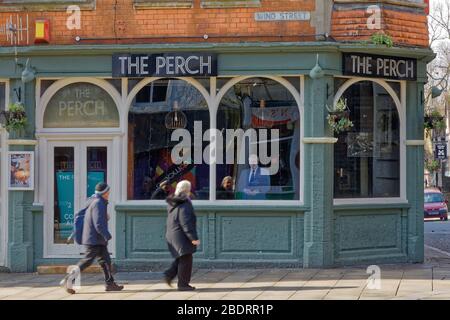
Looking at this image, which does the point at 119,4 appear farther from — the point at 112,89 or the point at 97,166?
the point at 97,166

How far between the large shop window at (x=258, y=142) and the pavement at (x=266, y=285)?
4.92 ft

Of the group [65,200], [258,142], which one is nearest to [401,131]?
[258,142]

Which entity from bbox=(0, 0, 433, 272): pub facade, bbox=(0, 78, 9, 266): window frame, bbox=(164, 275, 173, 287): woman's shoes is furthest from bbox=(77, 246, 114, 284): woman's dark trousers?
bbox=(0, 78, 9, 266): window frame

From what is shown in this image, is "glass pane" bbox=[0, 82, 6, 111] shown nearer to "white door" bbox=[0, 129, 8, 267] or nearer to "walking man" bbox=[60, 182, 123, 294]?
"white door" bbox=[0, 129, 8, 267]

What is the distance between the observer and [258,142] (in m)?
15.0

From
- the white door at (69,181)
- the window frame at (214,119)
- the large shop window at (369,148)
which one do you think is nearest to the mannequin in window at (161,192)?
the window frame at (214,119)

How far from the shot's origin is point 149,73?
14.7 meters

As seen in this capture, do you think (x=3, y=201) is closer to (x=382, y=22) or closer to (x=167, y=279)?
(x=167, y=279)

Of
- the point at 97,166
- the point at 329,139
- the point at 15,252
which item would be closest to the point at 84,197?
the point at 97,166

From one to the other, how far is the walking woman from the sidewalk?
0.31 m

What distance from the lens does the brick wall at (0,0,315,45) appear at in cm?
1472

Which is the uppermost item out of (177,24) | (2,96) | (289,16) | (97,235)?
(289,16)

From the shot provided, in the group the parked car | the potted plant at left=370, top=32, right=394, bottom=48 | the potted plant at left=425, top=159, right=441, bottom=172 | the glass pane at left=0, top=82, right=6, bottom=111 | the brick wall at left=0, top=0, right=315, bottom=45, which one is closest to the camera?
the potted plant at left=370, top=32, right=394, bottom=48

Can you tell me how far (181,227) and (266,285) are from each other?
1665 mm
